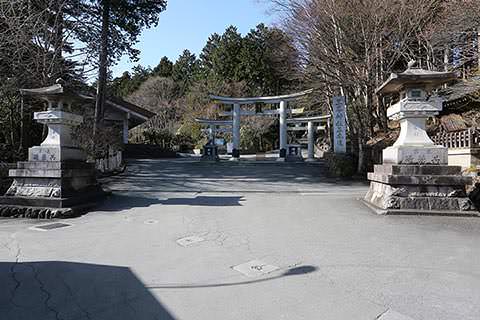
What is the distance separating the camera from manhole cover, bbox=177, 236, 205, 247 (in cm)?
548

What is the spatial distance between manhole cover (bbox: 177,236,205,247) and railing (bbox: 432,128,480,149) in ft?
32.3

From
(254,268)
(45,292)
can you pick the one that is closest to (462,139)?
(254,268)

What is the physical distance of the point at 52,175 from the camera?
8.06 metres

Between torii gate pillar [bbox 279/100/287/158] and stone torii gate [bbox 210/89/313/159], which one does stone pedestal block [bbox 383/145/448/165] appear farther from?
torii gate pillar [bbox 279/100/287/158]

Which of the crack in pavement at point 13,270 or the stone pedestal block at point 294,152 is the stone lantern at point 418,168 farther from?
the stone pedestal block at point 294,152

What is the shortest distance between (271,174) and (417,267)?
40.3ft

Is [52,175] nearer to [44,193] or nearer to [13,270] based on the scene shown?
[44,193]

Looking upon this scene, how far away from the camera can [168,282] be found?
3.89 meters

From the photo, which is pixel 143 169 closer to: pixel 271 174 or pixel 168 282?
pixel 271 174

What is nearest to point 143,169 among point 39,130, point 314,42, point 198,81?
point 39,130

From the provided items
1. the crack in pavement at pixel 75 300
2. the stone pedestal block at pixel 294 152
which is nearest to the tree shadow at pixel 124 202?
the crack in pavement at pixel 75 300

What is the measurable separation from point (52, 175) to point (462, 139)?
12.4 metres

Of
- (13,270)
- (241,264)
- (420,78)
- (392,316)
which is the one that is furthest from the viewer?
(420,78)

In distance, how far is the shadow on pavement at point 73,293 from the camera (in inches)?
124
